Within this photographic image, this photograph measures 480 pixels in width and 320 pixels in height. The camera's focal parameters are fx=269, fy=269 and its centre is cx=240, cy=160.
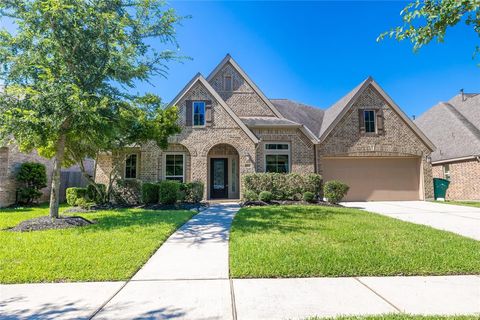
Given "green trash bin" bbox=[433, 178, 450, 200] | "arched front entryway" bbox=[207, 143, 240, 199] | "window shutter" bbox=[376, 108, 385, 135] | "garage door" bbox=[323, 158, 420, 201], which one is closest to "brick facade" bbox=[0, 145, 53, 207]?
"arched front entryway" bbox=[207, 143, 240, 199]

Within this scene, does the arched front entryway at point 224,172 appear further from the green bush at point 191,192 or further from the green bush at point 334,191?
the green bush at point 334,191

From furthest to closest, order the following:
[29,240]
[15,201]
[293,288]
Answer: [15,201]
[29,240]
[293,288]

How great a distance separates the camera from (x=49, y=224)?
7664mm

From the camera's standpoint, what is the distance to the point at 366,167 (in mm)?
16688

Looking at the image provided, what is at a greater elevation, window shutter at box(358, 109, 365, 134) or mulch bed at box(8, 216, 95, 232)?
window shutter at box(358, 109, 365, 134)

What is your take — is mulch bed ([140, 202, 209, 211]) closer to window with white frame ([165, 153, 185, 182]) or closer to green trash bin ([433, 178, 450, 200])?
window with white frame ([165, 153, 185, 182])

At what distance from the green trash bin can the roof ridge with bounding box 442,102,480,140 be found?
145 inches

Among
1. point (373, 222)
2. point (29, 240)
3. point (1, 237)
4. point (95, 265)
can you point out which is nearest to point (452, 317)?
point (95, 265)

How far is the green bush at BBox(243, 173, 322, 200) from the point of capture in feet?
46.0

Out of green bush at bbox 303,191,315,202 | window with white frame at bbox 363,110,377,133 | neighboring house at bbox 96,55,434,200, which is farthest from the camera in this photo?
window with white frame at bbox 363,110,377,133

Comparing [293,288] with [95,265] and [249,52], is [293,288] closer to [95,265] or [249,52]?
[95,265]

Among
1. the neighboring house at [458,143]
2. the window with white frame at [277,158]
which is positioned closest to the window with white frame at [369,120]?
the window with white frame at [277,158]

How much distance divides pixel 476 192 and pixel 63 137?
22.4m

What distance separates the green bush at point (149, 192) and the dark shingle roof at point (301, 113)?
9657mm
